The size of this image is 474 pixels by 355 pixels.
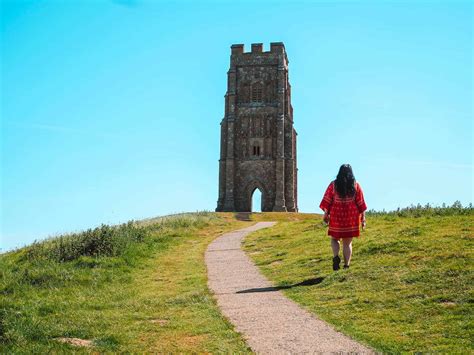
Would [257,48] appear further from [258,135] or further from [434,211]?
[434,211]

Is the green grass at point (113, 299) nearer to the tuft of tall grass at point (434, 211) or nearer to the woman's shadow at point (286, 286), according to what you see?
the woman's shadow at point (286, 286)

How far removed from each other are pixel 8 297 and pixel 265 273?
5448 mm

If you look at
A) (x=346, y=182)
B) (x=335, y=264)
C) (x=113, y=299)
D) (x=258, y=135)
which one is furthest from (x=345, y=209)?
(x=258, y=135)

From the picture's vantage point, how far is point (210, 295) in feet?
29.2

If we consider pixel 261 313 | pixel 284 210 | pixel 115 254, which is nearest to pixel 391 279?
pixel 261 313

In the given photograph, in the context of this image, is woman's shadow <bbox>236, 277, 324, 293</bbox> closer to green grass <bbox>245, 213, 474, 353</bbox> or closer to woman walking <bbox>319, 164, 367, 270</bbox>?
green grass <bbox>245, 213, 474, 353</bbox>

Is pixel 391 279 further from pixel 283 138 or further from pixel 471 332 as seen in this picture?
pixel 283 138

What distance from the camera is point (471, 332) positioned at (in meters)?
5.72

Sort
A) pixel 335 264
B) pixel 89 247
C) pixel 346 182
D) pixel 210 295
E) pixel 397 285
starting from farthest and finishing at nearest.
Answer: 1. pixel 89 247
2. pixel 346 182
3. pixel 335 264
4. pixel 210 295
5. pixel 397 285

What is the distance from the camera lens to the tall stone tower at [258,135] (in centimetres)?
4750

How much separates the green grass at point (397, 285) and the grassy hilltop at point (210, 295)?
0.02 metres

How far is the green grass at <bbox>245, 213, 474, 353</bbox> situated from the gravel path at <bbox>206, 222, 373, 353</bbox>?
26 centimetres

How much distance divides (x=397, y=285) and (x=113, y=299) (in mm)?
5286

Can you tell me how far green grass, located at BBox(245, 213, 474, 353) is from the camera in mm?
5918
